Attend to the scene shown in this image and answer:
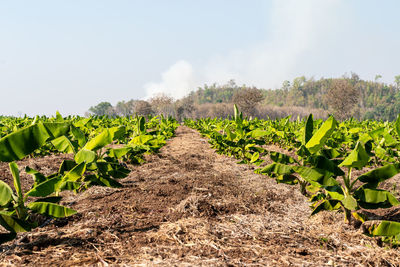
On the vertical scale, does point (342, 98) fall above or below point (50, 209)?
above

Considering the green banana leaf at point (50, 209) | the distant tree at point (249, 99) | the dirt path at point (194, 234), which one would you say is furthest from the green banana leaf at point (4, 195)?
the distant tree at point (249, 99)

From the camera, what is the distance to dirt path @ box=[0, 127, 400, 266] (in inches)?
76.1

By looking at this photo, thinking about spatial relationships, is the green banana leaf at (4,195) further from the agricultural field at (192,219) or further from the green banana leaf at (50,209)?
the green banana leaf at (50,209)

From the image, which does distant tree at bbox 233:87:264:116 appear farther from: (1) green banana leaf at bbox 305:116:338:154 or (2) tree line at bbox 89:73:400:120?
(1) green banana leaf at bbox 305:116:338:154

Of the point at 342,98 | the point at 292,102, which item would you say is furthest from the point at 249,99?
the point at 292,102

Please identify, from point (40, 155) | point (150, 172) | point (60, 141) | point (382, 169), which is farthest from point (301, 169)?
point (40, 155)

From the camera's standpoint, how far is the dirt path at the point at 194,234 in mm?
1934

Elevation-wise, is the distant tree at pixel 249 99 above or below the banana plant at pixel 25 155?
above

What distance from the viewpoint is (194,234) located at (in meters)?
2.29

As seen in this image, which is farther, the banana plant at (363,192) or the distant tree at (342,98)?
the distant tree at (342,98)

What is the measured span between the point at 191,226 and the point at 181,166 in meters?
3.04

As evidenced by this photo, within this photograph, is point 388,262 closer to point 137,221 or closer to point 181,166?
point 137,221

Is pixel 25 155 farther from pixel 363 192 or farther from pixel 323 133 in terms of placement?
pixel 363 192

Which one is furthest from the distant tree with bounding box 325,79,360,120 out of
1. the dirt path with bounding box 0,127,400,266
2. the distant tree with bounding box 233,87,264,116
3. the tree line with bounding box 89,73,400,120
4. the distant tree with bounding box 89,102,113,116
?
the distant tree with bounding box 89,102,113,116
